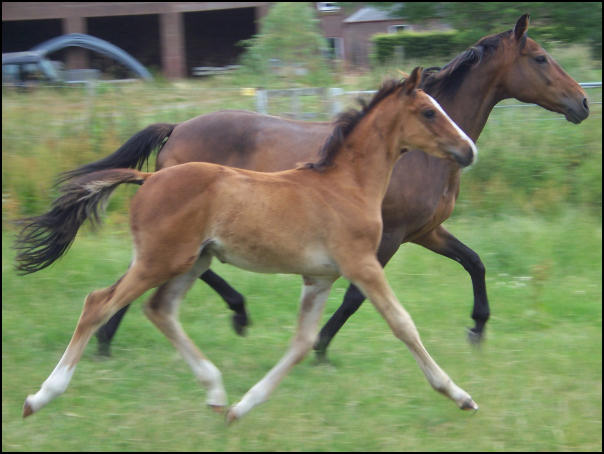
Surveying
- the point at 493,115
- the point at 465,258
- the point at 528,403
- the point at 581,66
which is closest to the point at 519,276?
the point at 465,258

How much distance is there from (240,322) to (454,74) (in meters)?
2.15

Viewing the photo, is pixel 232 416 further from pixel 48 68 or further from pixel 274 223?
pixel 48 68

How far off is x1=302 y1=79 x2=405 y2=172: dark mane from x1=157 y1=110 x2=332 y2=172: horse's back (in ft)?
3.51

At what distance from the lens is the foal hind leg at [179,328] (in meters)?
3.86

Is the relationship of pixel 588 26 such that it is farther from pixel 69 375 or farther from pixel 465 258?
pixel 69 375

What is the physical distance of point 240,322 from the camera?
17.0 feet

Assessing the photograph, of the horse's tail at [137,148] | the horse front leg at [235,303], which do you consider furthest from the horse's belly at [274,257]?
the horse's tail at [137,148]

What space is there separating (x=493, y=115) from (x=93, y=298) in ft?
21.9

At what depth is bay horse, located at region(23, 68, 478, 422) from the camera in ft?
11.9

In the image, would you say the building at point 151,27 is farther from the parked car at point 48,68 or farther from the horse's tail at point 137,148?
the horse's tail at point 137,148

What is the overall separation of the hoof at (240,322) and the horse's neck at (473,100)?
1889 millimetres

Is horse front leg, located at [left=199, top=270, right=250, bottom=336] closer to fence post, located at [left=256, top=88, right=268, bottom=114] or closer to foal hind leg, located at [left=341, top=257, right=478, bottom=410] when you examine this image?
foal hind leg, located at [left=341, top=257, right=478, bottom=410]

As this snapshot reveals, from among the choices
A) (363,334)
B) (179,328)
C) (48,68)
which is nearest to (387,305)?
(179,328)

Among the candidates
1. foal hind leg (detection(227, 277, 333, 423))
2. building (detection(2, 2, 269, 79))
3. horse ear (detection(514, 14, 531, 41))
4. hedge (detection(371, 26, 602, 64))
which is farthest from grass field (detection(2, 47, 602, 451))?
building (detection(2, 2, 269, 79))
